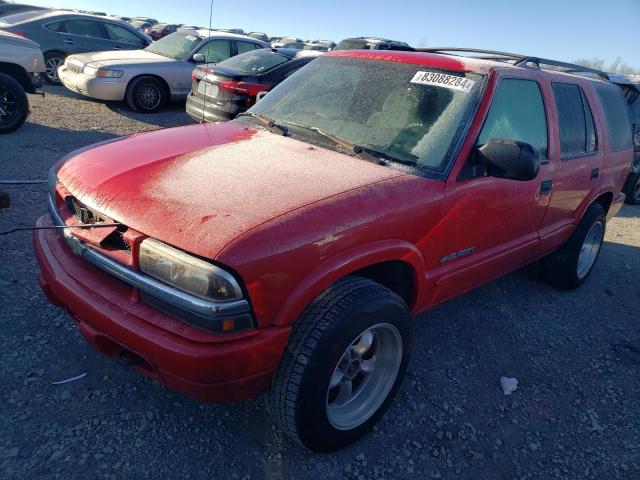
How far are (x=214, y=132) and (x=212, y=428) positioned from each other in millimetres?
1773

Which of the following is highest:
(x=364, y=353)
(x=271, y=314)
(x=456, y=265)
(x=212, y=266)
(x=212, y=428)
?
(x=212, y=266)

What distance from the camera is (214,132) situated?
3146 mm

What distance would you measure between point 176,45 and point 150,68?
138 centimetres

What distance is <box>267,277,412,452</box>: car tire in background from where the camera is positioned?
2.11m

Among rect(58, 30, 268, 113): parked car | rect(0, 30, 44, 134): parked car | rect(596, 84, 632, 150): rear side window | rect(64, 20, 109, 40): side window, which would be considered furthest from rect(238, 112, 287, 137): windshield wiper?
rect(64, 20, 109, 40): side window

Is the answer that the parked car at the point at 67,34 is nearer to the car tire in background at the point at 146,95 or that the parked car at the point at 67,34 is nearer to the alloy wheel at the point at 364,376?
the car tire in background at the point at 146,95

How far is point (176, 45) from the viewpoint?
34.1ft

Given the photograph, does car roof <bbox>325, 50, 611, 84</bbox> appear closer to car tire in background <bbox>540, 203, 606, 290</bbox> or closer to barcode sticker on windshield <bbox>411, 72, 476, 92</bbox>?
barcode sticker on windshield <bbox>411, 72, 476, 92</bbox>

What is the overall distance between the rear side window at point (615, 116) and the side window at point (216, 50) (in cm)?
783

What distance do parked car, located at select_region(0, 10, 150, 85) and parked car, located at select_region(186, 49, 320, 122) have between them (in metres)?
4.32

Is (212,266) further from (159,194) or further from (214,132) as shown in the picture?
(214,132)

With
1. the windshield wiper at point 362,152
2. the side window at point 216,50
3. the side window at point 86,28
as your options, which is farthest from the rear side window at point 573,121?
the side window at point 86,28

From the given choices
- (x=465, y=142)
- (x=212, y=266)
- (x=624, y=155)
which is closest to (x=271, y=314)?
(x=212, y=266)

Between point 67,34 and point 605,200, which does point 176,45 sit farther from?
point 605,200
